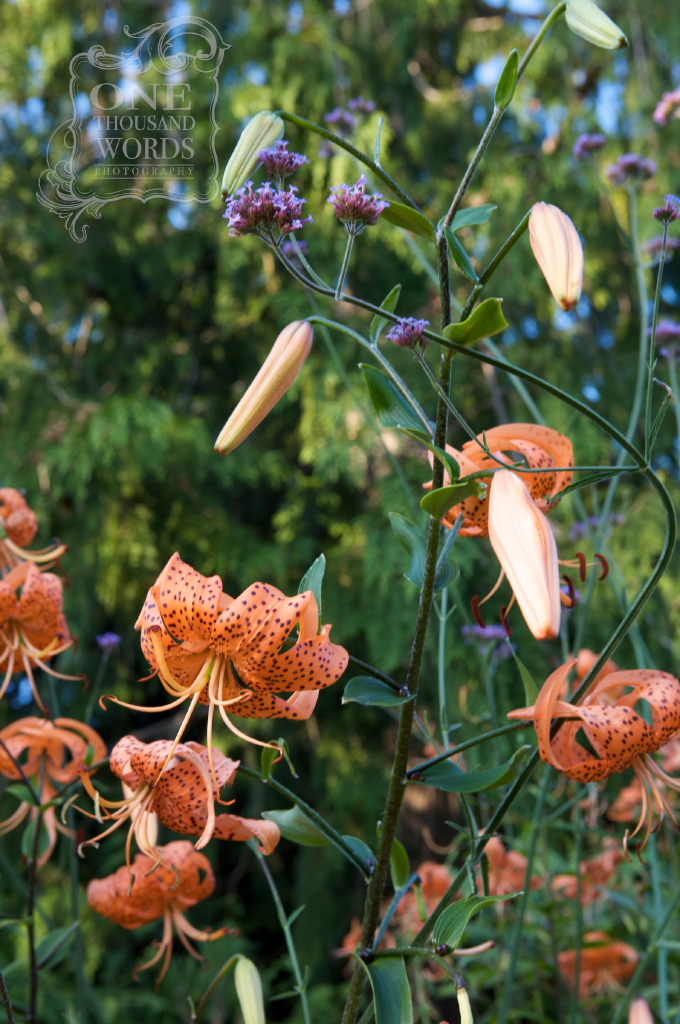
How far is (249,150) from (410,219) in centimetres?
10

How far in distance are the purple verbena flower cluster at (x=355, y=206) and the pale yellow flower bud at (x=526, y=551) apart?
174 mm

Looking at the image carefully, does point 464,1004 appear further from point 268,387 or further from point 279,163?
point 279,163

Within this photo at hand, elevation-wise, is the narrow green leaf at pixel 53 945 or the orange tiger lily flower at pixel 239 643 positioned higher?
the orange tiger lily flower at pixel 239 643

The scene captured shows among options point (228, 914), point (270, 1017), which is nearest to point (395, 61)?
point (228, 914)

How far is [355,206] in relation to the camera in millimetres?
491

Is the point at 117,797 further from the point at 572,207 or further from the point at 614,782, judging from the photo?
the point at 572,207

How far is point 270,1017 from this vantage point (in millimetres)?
2334

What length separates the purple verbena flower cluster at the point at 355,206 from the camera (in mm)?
487

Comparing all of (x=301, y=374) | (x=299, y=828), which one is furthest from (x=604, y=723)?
(x=301, y=374)

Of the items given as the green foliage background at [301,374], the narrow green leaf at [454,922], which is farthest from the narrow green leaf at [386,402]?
the green foliage background at [301,374]

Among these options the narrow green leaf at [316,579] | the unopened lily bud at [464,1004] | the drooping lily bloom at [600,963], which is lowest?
the drooping lily bloom at [600,963]

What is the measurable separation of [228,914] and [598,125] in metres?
2.39

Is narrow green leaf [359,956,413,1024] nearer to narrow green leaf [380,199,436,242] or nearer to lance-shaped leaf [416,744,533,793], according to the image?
lance-shaped leaf [416,744,533,793]

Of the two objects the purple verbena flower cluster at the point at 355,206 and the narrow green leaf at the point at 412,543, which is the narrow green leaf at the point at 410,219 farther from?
the narrow green leaf at the point at 412,543
